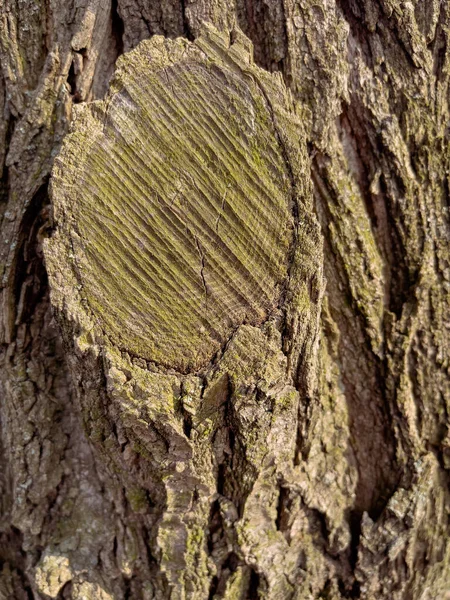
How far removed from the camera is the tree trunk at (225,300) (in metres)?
1.56

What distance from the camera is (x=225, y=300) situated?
1588 mm

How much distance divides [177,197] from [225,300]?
384 millimetres

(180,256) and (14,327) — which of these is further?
(14,327)

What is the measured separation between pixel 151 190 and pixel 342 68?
0.88m

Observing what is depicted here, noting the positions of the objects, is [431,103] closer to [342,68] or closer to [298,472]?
[342,68]

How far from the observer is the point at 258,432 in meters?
1.57

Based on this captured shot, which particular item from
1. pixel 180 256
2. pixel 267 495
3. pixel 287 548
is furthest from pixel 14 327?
pixel 287 548

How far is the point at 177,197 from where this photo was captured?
1.56 metres

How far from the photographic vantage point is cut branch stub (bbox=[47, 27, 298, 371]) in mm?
1552

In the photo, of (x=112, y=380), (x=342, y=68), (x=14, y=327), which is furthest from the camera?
(x=14, y=327)

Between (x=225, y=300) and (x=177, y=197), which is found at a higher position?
(x=177, y=197)

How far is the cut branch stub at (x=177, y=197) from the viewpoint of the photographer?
5.09 feet

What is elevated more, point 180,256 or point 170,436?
point 180,256

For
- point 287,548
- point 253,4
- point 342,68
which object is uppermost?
point 253,4
